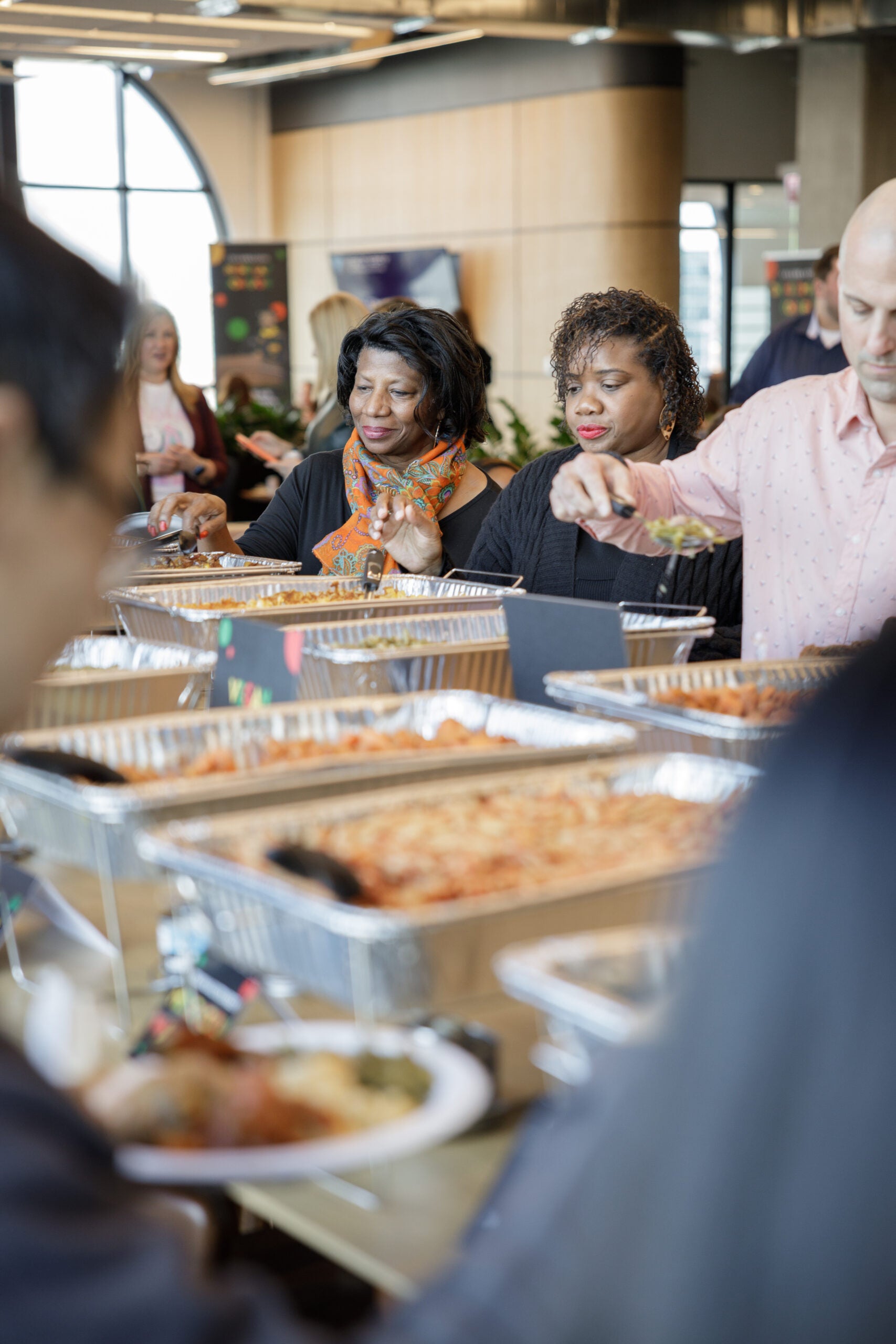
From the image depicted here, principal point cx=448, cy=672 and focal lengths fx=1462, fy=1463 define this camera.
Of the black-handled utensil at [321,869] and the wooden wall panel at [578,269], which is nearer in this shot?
the black-handled utensil at [321,869]

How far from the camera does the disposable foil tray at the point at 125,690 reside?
1827mm

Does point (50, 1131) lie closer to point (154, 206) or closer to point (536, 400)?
point (536, 400)

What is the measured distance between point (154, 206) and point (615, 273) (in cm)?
402

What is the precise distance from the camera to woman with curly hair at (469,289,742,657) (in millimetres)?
2613

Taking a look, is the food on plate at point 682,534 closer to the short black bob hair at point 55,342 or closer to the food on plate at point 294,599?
the food on plate at point 294,599

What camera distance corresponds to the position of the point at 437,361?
3045 mm

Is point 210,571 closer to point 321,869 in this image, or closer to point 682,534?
point 682,534

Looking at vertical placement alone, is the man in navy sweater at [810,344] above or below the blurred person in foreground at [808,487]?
above

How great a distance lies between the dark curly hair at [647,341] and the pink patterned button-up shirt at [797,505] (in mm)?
590

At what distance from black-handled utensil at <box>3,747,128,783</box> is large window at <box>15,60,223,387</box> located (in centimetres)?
944

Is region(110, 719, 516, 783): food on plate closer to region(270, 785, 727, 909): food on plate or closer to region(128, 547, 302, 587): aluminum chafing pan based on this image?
region(270, 785, 727, 909): food on plate

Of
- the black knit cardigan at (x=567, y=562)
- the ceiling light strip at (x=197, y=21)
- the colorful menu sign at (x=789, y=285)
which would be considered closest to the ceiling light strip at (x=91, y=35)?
the ceiling light strip at (x=197, y=21)

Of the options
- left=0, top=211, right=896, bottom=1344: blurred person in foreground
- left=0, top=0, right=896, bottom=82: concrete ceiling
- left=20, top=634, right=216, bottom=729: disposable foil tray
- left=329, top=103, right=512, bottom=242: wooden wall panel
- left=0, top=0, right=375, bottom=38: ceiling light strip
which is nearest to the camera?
left=0, top=211, right=896, bottom=1344: blurred person in foreground

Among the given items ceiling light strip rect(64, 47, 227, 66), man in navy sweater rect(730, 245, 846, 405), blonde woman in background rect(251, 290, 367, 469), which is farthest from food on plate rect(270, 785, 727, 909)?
ceiling light strip rect(64, 47, 227, 66)
